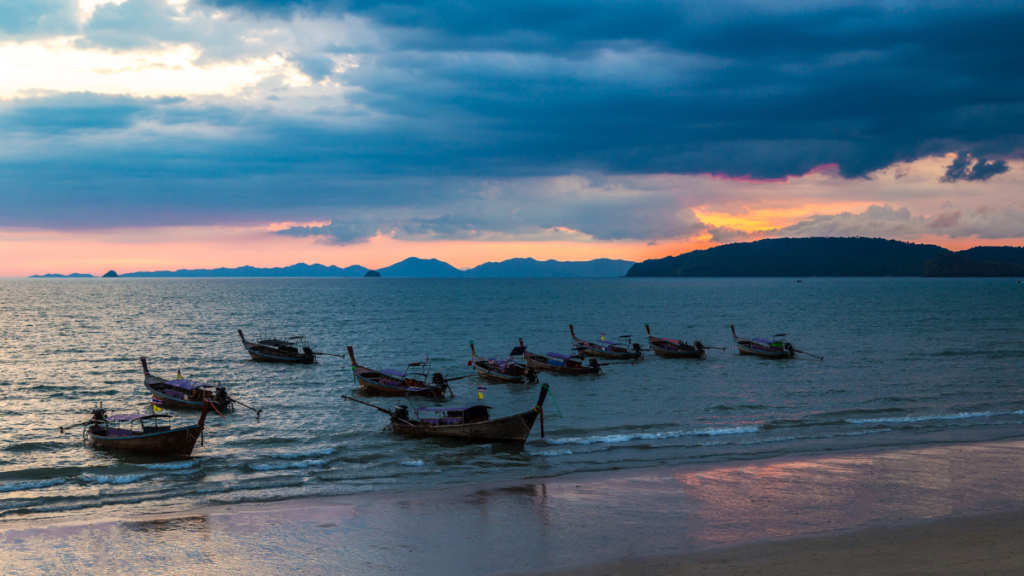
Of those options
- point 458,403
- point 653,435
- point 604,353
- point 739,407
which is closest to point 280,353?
point 458,403

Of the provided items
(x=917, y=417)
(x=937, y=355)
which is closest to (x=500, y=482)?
(x=917, y=417)

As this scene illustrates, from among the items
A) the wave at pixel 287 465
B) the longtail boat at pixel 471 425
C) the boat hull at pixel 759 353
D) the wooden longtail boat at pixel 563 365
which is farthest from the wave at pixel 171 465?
the boat hull at pixel 759 353

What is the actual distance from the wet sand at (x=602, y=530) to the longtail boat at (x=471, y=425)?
554 centimetres

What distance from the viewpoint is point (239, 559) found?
17.8 metres

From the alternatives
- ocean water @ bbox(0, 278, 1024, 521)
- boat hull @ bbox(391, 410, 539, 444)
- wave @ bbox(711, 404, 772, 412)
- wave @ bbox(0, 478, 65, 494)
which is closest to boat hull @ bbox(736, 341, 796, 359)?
ocean water @ bbox(0, 278, 1024, 521)

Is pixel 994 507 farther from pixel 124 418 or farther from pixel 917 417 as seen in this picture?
pixel 124 418

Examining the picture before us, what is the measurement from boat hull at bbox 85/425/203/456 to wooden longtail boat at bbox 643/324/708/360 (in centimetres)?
4910

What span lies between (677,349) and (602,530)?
49.3 meters

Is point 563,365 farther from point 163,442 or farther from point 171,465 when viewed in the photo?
point 171,465

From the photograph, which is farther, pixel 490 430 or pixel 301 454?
pixel 490 430

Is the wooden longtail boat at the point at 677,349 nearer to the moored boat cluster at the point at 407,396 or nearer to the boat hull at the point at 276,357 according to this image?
the moored boat cluster at the point at 407,396

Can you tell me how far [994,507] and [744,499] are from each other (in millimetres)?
8218

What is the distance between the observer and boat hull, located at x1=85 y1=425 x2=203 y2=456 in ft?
94.3

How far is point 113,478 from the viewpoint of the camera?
2616 centimetres
